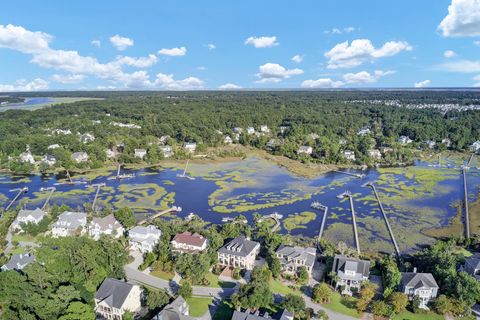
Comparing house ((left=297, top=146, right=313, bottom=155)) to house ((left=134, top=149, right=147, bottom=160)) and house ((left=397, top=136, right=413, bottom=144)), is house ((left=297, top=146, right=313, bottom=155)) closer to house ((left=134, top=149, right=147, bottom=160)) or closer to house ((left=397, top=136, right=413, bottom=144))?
house ((left=397, top=136, right=413, bottom=144))

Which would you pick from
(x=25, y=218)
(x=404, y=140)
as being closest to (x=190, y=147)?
(x=25, y=218)

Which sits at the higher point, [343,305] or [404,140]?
[404,140]

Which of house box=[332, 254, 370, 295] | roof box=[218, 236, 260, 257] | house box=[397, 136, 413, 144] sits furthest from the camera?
house box=[397, 136, 413, 144]

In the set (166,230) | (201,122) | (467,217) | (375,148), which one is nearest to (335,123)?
(375,148)

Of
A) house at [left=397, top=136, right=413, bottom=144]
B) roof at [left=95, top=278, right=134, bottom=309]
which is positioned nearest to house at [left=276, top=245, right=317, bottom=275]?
roof at [left=95, top=278, right=134, bottom=309]

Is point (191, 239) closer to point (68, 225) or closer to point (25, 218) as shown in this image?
point (68, 225)

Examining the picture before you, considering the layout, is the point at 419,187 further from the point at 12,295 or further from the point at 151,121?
the point at 151,121
